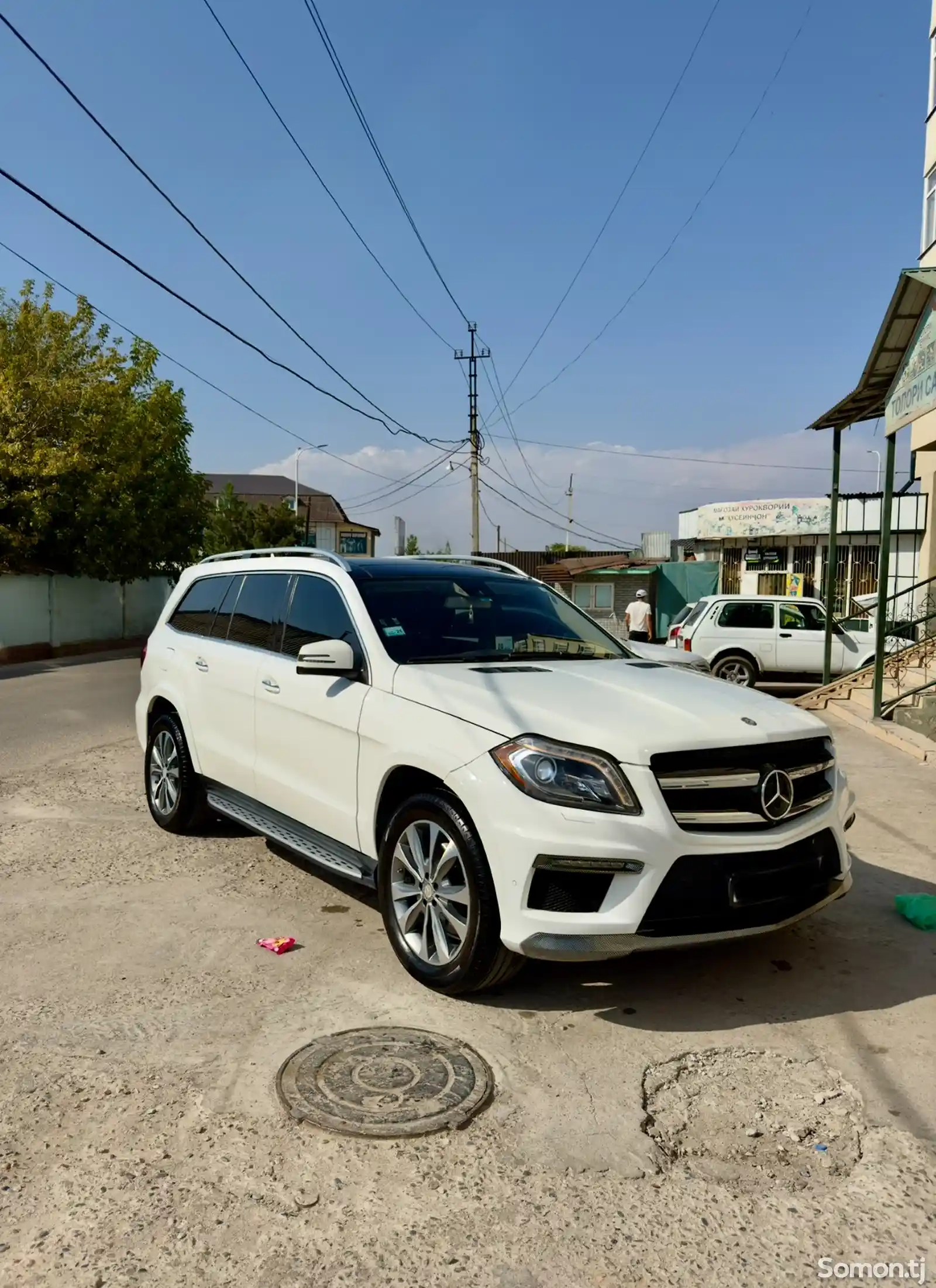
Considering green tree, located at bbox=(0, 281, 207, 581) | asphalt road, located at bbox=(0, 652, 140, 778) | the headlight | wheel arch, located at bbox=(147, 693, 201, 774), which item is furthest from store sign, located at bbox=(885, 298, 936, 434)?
green tree, located at bbox=(0, 281, 207, 581)

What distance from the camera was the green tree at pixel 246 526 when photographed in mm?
45062

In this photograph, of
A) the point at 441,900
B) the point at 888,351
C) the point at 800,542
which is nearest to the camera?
the point at 441,900

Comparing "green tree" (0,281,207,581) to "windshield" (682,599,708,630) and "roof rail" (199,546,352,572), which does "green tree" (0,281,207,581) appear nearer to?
"windshield" (682,599,708,630)

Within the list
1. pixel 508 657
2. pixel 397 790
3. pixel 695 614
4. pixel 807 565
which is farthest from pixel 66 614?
pixel 807 565

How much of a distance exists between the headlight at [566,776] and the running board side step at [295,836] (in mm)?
1051

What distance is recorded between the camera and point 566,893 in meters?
3.59

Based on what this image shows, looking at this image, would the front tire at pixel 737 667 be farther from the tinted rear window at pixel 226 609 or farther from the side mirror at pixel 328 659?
the side mirror at pixel 328 659

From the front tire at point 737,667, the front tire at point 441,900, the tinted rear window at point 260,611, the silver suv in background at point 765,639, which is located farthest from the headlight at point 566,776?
the front tire at point 737,667

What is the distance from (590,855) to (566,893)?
186 mm

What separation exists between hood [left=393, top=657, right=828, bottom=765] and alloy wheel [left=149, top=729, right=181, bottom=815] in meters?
2.62

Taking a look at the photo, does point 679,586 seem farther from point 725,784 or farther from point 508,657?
point 725,784

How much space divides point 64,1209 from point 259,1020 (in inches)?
47.6

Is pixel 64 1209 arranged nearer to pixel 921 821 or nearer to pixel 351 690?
pixel 351 690

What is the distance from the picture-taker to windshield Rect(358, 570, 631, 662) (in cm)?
478
